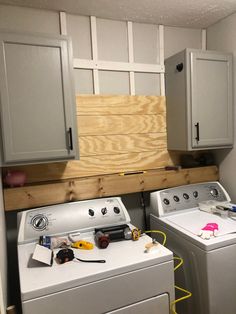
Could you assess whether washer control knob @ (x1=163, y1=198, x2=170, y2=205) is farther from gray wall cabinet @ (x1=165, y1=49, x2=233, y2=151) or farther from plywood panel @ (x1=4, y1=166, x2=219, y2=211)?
gray wall cabinet @ (x1=165, y1=49, x2=233, y2=151)

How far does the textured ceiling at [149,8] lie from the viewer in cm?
164

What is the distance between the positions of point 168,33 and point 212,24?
39 cm

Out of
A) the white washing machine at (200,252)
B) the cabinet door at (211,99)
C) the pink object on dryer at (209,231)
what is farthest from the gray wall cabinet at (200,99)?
the pink object on dryer at (209,231)

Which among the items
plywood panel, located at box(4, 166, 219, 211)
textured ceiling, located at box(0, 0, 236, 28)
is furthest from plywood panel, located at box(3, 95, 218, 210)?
textured ceiling, located at box(0, 0, 236, 28)

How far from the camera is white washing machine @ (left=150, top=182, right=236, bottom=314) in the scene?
135 centimetres

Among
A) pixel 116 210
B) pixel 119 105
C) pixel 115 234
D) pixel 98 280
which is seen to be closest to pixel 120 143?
pixel 119 105

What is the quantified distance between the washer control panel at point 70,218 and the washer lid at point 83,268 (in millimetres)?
126

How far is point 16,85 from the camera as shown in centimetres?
139

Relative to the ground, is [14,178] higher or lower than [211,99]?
lower

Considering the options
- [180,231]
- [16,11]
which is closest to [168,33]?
[16,11]

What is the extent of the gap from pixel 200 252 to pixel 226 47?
64.7 inches

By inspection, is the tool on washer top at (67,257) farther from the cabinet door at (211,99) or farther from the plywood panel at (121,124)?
the cabinet door at (211,99)

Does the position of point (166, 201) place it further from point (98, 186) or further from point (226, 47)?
point (226, 47)

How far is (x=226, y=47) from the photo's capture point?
2004 millimetres
